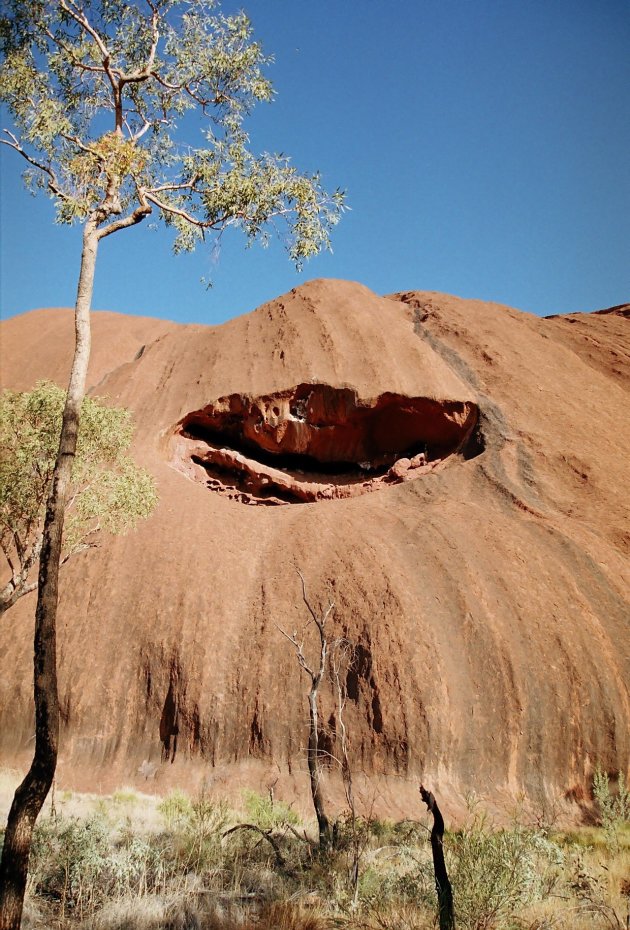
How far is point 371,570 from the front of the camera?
1836 centimetres

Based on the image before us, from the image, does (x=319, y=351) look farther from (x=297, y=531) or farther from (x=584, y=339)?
(x=584, y=339)

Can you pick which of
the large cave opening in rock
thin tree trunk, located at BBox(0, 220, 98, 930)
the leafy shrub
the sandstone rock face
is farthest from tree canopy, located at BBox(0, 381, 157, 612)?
the large cave opening in rock

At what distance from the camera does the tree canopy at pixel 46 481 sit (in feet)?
43.7

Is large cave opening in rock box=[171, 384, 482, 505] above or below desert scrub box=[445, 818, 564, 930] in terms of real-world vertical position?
above

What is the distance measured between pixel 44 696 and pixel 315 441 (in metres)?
19.5

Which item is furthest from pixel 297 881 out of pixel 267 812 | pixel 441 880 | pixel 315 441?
pixel 315 441

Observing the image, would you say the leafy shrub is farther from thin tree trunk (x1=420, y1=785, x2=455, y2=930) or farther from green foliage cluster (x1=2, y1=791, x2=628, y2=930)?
thin tree trunk (x1=420, y1=785, x2=455, y2=930)

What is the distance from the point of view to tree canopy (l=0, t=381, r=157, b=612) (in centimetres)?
1332

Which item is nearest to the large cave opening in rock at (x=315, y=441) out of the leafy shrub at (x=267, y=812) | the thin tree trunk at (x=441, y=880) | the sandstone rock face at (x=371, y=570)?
the sandstone rock face at (x=371, y=570)

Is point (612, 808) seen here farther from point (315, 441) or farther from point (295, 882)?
point (315, 441)

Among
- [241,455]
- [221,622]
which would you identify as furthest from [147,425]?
[221,622]

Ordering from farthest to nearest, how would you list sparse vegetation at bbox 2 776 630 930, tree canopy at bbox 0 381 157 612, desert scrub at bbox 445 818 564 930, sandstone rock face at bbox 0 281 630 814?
sandstone rock face at bbox 0 281 630 814 → tree canopy at bbox 0 381 157 612 → sparse vegetation at bbox 2 776 630 930 → desert scrub at bbox 445 818 564 930

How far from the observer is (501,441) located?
75.6 ft

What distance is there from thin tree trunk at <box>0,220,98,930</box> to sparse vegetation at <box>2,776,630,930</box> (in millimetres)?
1209
